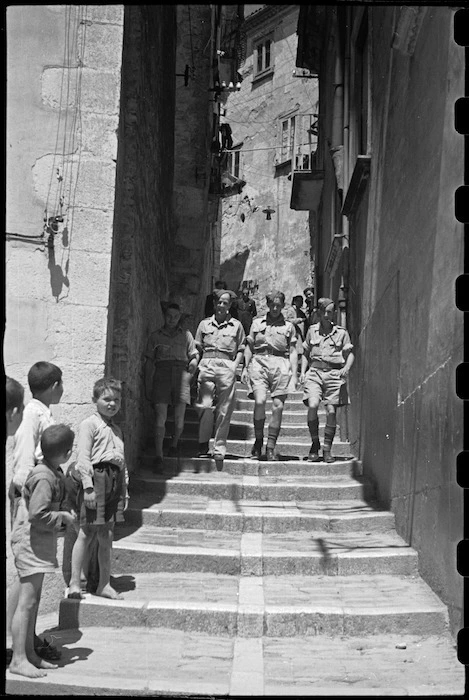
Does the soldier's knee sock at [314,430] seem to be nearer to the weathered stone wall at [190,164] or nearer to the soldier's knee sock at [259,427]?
the soldier's knee sock at [259,427]

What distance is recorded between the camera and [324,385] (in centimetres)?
896

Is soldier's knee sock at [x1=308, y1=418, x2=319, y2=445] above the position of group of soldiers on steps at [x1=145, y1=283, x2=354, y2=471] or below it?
below

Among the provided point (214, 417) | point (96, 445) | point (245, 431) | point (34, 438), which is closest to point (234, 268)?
point (245, 431)

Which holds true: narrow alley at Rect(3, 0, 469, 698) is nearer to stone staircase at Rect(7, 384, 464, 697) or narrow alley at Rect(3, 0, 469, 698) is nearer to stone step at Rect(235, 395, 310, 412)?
stone staircase at Rect(7, 384, 464, 697)

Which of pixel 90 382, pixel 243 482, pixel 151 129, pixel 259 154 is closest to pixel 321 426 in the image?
pixel 243 482

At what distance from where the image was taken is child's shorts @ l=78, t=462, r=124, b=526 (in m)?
5.25

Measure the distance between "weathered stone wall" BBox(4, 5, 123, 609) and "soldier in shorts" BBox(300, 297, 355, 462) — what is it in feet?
10.9

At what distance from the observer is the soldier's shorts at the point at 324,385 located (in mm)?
8906

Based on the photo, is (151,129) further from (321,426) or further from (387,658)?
(387,658)

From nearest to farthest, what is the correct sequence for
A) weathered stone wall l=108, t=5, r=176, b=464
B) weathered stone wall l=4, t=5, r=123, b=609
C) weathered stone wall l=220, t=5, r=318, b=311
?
weathered stone wall l=4, t=5, r=123, b=609 → weathered stone wall l=108, t=5, r=176, b=464 → weathered stone wall l=220, t=5, r=318, b=311

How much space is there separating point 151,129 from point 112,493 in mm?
5271

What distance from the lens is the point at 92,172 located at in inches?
250

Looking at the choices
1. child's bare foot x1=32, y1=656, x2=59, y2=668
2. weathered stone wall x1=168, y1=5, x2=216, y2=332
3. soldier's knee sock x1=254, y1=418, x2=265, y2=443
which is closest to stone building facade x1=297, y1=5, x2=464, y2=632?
soldier's knee sock x1=254, y1=418, x2=265, y2=443

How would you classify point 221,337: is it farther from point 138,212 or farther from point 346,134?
point 346,134
